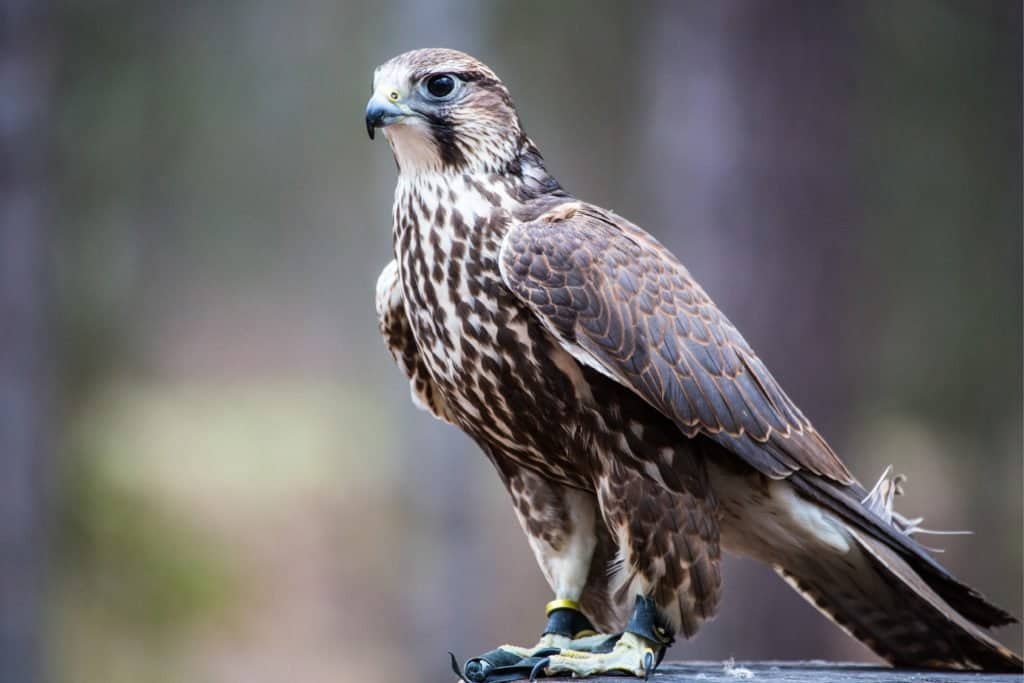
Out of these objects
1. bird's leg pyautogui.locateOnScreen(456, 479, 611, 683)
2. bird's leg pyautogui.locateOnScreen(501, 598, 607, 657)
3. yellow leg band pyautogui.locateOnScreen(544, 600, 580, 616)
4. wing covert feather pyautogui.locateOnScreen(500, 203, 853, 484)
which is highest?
wing covert feather pyautogui.locateOnScreen(500, 203, 853, 484)

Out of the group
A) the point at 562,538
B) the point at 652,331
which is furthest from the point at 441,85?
the point at 562,538

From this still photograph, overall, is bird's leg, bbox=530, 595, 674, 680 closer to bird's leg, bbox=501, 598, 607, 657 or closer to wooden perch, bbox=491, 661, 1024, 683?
wooden perch, bbox=491, 661, 1024, 683

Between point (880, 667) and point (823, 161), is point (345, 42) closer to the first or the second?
point (823, 161)

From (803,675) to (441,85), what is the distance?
5.79ft

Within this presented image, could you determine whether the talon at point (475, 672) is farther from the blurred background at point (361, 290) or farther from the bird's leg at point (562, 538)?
the blurred background at point (361, 290)

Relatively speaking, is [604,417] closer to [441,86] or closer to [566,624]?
[566,624]

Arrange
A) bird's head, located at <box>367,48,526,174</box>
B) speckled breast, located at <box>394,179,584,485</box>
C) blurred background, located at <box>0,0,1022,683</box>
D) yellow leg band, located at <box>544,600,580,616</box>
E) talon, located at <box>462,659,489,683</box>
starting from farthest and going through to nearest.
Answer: blurred background, located at <box>0,0,1022,683</box> < yellow leg band, located at <box>544,600,580,616</box> < bird's head, located at <box>367,48,526,174</box> < speckled breast, located at <box>394,179,584,485</box> < talon, located at <box>462,659,489,683</box>

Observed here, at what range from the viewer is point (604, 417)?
283 centimetres

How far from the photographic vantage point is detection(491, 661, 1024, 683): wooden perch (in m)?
2.85

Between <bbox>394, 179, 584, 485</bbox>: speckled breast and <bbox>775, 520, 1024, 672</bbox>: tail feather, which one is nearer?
<bbox>394, 179, 584, 485</bbox>: speckled breast

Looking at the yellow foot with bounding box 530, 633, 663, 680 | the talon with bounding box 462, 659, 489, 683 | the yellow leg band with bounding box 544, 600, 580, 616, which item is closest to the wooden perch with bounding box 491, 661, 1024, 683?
the yellow foot with bounding box 530, 633, 663, 680

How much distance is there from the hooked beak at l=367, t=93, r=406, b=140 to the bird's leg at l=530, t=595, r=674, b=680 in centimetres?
131

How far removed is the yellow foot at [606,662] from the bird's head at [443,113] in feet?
3.99

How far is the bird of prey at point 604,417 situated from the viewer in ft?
9.18
